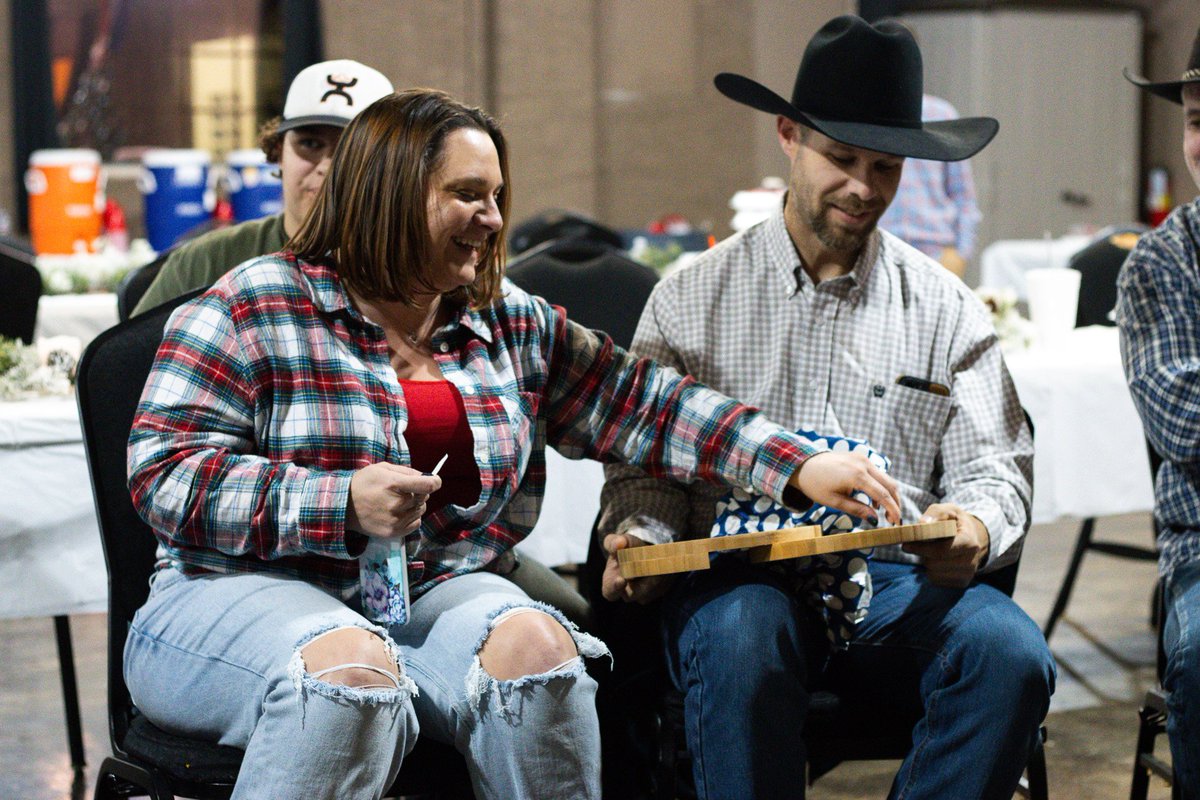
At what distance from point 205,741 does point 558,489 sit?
1.12 metres

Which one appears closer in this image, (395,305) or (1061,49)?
(395,305)

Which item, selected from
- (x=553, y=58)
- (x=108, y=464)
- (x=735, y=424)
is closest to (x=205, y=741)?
(x=108, y=464)

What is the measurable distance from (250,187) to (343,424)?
362 centimetres

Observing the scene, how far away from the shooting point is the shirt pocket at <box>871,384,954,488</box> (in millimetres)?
2246

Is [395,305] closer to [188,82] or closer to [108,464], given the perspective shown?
[108,464]

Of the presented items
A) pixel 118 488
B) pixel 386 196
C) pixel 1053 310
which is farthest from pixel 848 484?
pixel 1053 310

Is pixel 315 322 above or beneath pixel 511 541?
above

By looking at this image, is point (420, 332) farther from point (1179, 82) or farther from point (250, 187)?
point (250, 187)

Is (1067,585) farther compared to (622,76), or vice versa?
(622,76)

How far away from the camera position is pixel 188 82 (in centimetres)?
986

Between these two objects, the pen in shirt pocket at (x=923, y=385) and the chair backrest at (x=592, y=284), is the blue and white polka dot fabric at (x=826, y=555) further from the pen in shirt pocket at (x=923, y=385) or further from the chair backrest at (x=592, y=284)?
the chair backrest at (x=592, y=284)

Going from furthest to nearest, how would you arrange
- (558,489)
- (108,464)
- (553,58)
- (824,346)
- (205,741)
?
(553,58) → (558,489) → (824,346) → (108,464) → (205,741)

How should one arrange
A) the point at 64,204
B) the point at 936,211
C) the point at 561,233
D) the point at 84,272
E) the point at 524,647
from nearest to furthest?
the point at 524,647
the point at 84,272
the point at 561,233
the point at 936,211
the point at 64,204

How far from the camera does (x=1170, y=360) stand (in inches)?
89.8
